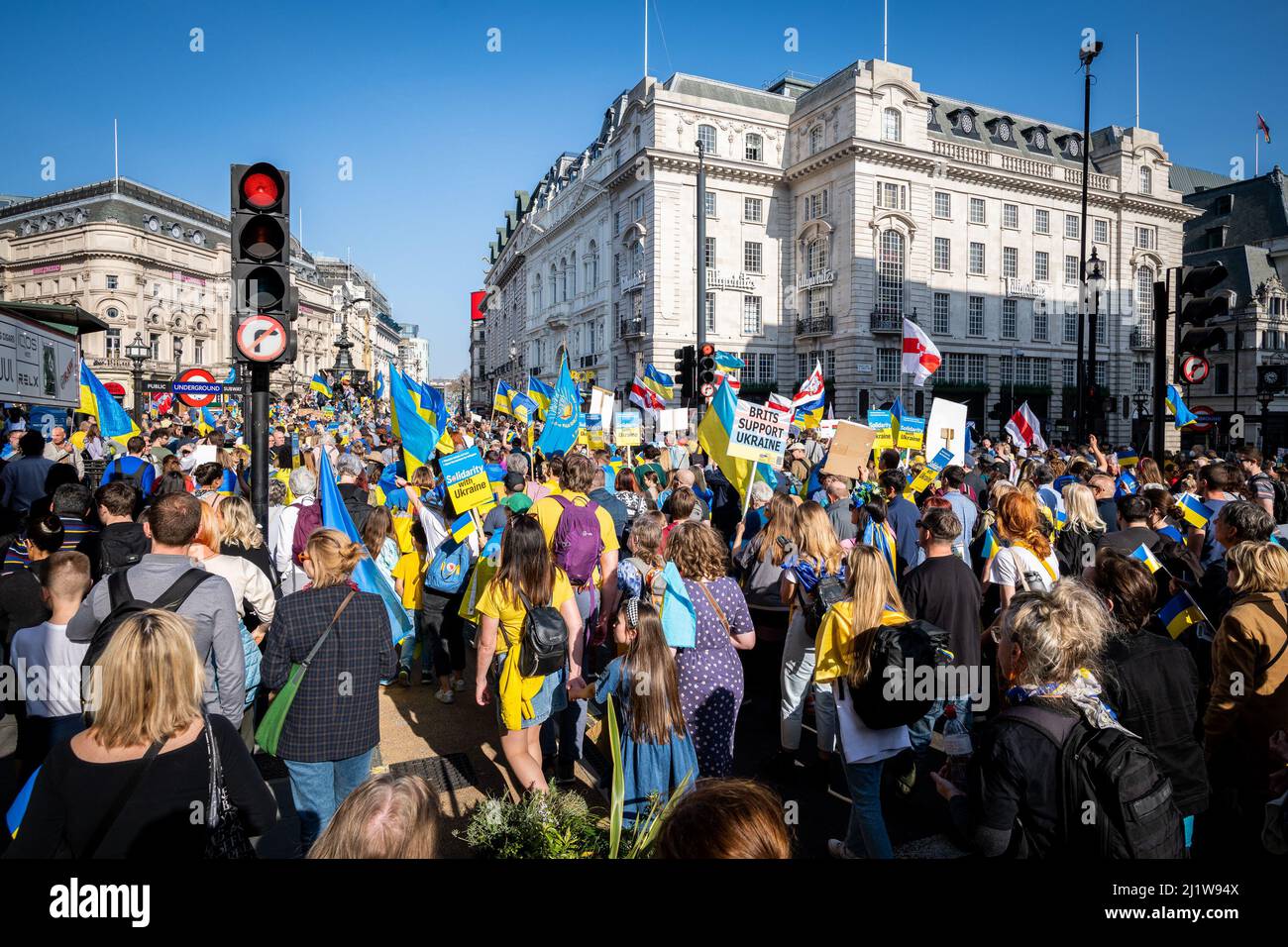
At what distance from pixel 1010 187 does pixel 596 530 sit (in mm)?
51668

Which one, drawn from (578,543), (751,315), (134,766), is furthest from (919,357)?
(751,315)

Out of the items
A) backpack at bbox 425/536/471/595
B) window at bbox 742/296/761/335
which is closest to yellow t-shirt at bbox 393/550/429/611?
backpack at bbox 425/536/471/595

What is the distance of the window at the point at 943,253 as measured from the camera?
154 feet

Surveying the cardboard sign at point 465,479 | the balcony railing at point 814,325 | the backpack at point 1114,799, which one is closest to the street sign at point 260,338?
the cardboard sign at point 465,479

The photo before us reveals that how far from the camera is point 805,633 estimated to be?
5.05 metres

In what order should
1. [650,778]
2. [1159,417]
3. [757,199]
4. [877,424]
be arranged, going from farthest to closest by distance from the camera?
1. [757,199]
2. [877,424]
3. [1159,417]
4. [650,778]

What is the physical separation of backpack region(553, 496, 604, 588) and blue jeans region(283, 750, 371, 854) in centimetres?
268

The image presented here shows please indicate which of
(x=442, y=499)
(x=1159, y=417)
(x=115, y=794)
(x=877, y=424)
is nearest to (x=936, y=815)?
(x=115, y=794)

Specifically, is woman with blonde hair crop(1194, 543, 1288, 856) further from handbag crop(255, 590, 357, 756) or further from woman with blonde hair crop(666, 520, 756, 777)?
handbag crop(255, 590, 357, 756)

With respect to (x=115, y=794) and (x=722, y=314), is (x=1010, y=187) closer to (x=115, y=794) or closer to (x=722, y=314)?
(x=722, y=314)

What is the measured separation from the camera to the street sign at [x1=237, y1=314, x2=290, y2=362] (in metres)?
5.25

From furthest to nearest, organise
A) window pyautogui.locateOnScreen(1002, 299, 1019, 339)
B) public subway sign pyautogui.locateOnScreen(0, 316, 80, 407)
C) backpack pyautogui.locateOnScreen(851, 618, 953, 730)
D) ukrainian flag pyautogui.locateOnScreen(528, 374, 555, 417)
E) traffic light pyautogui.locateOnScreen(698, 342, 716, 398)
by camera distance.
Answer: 1. window pyautogui.locateOnScreen(1002, 299, 1019, 339)
2. ukrainian flag pyautogui.locateOnScreen(528, 374, 555, 417)
3. traffic light pyautogui.locateOnScreen(698, 342, 716, 398)
4. public subway sign pyautogui.locateOnScreen(0, 316, 80, 407)
5. backpack pyautogui.locateOnScreen(851, 618, 953, 730)

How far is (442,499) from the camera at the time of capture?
25.5 ft

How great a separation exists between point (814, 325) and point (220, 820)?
149 feet
